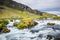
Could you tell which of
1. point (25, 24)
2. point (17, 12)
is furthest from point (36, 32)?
point (17, 12)

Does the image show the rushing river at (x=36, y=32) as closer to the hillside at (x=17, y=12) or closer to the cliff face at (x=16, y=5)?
the hillside at (x=17, y=12)

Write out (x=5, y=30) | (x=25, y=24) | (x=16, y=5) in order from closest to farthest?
(x=5, y=30) < (x=25, y=24) < (x=16, y=5)

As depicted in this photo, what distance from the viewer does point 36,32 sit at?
4469 millimetres

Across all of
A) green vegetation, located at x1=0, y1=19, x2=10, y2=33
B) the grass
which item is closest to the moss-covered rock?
green vegetation, located at x1=0, y1=19, x2=10, y2=33

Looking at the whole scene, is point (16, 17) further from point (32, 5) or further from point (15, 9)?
point (32, 5)

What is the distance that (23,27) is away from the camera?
14.8 feet

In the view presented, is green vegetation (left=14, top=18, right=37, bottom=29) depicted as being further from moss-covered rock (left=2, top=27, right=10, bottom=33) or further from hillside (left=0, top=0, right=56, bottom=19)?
moss-covered rock (left=2, top=27, right=10, bottom=33)

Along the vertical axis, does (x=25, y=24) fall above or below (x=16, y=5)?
below

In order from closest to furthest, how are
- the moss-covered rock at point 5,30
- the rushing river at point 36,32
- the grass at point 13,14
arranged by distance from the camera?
1. the rushing river at point 36,32
2. the moss-covered rock at point 5,30
3. the grass at point 13,14

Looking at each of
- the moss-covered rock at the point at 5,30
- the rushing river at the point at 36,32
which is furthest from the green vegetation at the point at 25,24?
the moss-covered rock at the point at 5,30

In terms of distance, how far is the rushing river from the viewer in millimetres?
4324

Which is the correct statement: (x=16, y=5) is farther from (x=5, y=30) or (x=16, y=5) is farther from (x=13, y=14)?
(x=5, y=30)

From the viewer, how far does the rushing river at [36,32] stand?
4.32 m

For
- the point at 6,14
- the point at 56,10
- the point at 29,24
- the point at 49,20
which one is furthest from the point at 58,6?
the point at 6,14
